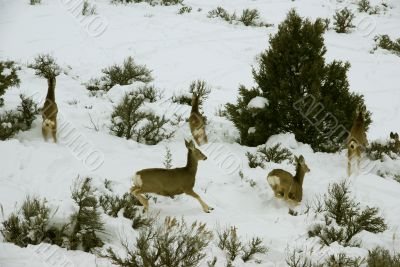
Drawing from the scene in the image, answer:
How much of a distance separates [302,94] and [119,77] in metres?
5.52

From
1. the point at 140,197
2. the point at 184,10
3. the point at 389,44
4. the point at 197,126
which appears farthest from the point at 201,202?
the point at 184,10

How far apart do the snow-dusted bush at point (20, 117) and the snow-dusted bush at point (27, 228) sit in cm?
329

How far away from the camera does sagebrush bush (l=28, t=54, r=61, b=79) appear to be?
1171 centimetres

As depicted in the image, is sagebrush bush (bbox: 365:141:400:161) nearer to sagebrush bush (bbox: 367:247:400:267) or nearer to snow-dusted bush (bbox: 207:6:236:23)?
sagebrush bush (bbox: 367:247:400:267)

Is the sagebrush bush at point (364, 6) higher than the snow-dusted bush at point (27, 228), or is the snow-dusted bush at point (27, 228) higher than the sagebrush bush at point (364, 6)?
the sagebrush bush at point (364, 6)

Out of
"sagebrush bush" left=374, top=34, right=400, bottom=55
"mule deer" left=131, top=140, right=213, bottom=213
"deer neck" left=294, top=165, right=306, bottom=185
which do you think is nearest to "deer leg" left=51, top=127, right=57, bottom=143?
"mule deer" left=131, top=140, right=213, bottom=213

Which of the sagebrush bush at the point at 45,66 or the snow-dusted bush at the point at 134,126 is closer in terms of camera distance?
the snow-dusted bush at the point at 134,126

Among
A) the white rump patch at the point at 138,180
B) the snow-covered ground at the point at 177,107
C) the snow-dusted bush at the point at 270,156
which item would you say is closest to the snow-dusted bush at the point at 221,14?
the snow-covered ground at the point at 177,107

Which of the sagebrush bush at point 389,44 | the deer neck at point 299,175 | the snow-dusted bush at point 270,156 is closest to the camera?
the deer neck at point 299,175

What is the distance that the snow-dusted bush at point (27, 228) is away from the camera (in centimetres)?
450

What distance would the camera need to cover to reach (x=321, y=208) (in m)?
6.41

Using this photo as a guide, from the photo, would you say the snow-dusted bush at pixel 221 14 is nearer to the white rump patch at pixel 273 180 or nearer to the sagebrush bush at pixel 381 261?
the white rump patch at pixel 273 180

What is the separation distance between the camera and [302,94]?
28.1 ft

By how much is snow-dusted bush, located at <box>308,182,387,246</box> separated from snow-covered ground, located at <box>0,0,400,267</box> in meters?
0.18
